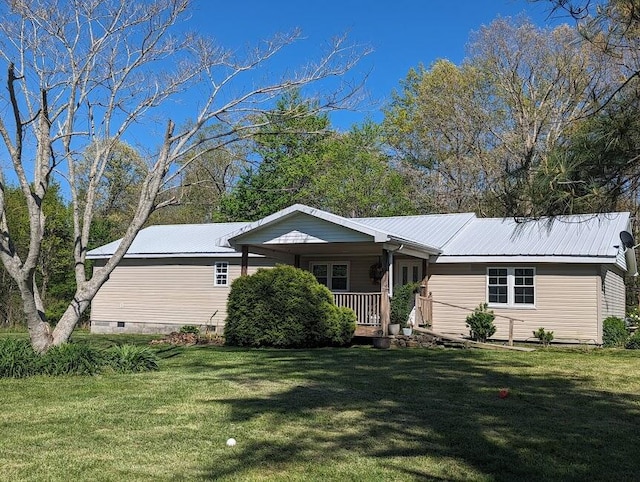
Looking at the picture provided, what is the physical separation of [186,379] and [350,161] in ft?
84.8

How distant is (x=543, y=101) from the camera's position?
2953 centimetres

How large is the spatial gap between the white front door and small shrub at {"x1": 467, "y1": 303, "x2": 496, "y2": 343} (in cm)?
287

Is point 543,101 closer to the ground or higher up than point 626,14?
higher up

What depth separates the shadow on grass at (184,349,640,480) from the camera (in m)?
5.64

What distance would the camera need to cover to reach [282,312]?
656 inches

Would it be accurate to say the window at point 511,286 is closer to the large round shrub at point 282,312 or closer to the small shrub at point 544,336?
the small shrub at point 544,336

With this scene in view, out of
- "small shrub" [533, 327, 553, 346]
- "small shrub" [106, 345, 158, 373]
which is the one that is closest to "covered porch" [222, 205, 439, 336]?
"small shrub" [533, 327, 553, 346]

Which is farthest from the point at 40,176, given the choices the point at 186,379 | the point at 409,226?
the point at 409,226

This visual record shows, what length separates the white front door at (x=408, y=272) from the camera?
69.3 feet

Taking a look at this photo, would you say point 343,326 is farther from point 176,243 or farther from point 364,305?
point 176,243

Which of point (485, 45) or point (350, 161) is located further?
point (350, 161)

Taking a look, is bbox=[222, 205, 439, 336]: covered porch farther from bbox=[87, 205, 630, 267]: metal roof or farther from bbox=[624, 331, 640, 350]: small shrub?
bbox=[624, 331, 640, 350]: small shrub

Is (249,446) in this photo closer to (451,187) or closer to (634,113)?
(634,113)

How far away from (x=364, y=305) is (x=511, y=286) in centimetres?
455
